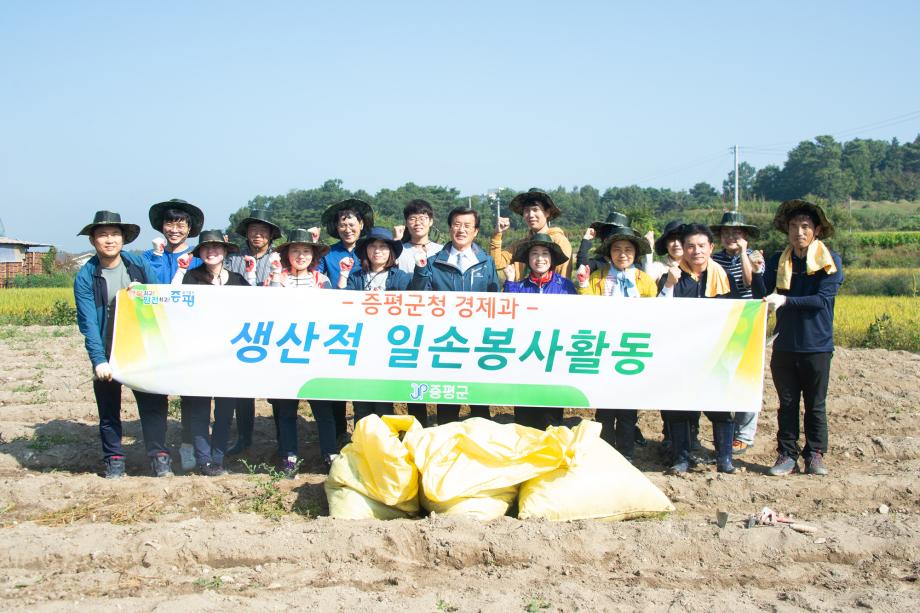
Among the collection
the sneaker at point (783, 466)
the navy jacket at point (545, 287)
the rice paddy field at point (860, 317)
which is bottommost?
the sneaker at point (783, 466)

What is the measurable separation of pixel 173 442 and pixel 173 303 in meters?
1.52

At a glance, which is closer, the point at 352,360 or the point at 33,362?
the point at 352,360

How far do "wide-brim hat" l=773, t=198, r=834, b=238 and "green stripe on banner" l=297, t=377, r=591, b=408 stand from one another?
1850 millimetres

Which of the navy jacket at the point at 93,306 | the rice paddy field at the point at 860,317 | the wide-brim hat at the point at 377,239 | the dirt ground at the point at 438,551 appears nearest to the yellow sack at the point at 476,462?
the dirt ground at the point at 438,551

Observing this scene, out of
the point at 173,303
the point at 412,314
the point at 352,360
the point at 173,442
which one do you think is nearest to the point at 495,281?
the point at 412,314

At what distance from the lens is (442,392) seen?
518 cm

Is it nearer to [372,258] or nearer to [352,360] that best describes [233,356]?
[352,360]

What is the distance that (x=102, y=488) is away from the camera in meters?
5.00

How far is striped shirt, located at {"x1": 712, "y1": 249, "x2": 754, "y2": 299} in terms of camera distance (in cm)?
560

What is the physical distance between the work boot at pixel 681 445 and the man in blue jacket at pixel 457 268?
1.52 metres

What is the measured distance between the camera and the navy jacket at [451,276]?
5410 millimetres

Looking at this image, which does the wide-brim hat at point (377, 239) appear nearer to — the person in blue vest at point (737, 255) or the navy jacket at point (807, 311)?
the person in blue vest at point (737, 255)

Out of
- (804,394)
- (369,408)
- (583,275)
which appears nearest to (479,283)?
(583,275)

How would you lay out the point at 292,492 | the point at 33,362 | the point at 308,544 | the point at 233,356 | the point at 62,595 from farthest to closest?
1. the point at 33,362
2. the point at 233,356
3. the point at 292,492
4. the point at 308,544
5. the point at 62,595
